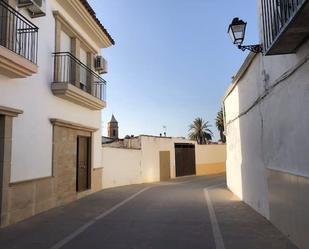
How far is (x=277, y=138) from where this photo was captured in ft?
27.3

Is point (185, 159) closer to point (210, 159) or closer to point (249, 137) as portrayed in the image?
point (210, 159)

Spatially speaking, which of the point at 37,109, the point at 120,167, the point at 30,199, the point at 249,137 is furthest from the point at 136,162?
the point at 30,199

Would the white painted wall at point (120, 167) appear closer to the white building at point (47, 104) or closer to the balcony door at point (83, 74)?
the white building at point (47, 104)

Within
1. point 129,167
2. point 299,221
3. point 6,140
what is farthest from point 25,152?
point 129,167

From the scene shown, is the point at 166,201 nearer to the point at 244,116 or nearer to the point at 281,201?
the point at 244,116

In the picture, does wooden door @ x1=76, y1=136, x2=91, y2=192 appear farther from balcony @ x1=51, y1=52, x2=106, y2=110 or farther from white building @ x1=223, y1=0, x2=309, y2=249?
white building @ x1=223, y1=0, x2=309, y2=249

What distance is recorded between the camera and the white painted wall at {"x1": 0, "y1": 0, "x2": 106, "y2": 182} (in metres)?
9.63

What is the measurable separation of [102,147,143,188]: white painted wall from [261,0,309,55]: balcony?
515 inches

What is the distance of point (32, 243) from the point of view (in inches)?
286

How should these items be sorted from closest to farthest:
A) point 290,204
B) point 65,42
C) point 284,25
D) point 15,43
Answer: point 284,25, point 290,204, point 15,43, point 65,42

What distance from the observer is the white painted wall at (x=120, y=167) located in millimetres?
19175

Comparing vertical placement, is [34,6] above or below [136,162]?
above

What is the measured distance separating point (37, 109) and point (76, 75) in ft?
11.8

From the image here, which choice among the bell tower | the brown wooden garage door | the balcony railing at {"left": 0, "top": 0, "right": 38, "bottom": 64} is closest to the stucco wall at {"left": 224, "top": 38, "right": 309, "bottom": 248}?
the balcony railing at {"left": 0, "top": 0, "right": 38, "bottom": 64}
